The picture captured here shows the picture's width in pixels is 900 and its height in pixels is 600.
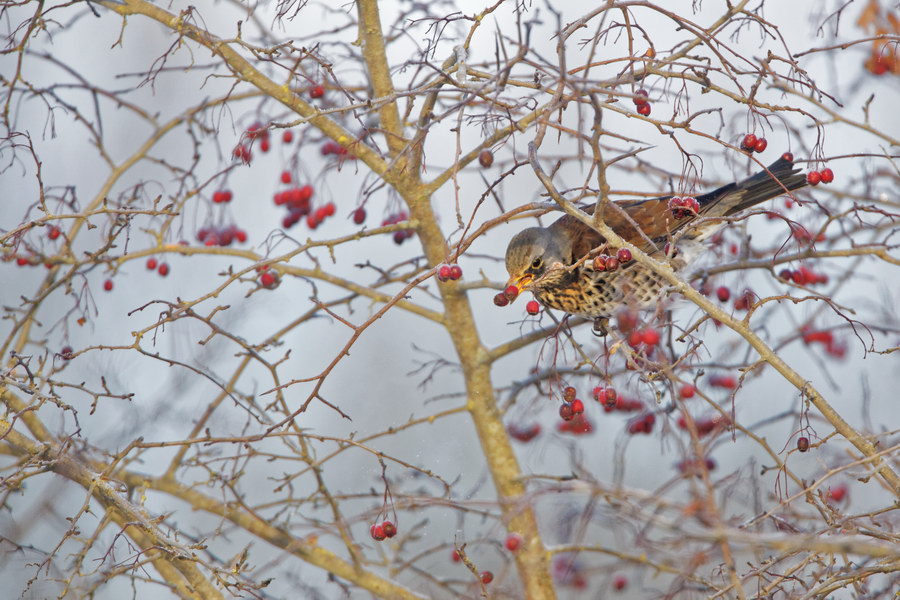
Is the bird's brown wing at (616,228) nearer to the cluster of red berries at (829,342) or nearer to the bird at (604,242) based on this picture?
the bird at (604,242)

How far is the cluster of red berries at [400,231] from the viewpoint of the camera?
3197 mm

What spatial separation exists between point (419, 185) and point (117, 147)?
13.2 feet

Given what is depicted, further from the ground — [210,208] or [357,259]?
[357,259]

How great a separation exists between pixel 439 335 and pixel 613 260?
4.64 meters

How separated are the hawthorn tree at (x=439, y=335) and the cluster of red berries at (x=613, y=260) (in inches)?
2.0

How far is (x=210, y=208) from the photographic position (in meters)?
3.40

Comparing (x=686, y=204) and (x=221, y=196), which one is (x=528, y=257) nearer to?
(x=686, y=204)

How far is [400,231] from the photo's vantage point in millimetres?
3189

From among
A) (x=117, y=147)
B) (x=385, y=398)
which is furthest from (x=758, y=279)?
(x=117, y=147)

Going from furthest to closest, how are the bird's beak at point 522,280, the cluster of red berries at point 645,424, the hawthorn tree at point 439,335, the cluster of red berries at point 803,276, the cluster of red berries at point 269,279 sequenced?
1. the cluster of red berries at point 803,276
2. the cluster of red berries at point 645,424
3. the cluster of red berries at point 269,279
4. the bird's beak at point 522,280
5. the hawthorn tree at point 439,335

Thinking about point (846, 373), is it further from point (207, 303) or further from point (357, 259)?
point (207, 303)

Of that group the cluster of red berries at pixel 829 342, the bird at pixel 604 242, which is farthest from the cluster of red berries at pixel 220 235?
the cluster of red berries at pixel 829 342

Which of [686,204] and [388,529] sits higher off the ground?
[686,204]

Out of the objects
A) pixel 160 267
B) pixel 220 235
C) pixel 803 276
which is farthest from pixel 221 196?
pixel 803 276
